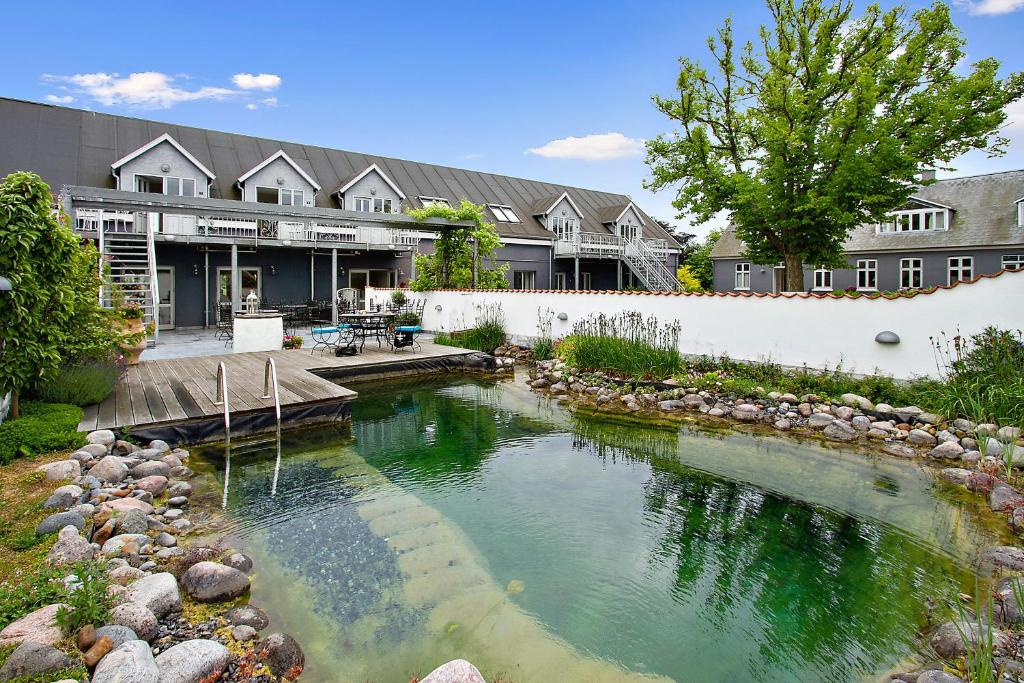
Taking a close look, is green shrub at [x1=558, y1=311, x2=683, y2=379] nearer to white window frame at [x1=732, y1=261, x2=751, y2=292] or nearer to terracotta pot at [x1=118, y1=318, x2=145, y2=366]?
terracotta pot at [x1=118, y1=318, x2=145, y2=366]

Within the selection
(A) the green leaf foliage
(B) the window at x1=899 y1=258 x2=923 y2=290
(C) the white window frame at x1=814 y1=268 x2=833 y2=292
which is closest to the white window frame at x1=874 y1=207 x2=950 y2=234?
(B) the window at x1=899 y1=258 x2=923 y2=290

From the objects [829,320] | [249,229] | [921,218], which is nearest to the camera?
[829,320]

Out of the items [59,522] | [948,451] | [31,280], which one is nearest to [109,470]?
[59,522]

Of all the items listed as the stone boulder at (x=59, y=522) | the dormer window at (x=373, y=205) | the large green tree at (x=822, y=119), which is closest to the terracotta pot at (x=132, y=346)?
the stone boulder at (x=59, y=522)

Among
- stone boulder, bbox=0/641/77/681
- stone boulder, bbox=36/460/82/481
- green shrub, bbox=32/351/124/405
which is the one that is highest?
green shrub, bbox=32/351/124/405

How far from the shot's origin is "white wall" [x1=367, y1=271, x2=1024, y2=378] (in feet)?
21.1

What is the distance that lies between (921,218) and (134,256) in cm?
2667

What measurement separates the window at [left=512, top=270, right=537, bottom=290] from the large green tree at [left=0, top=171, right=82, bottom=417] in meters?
17.7

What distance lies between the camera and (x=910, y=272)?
21281 mm

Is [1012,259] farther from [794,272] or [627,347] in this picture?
[627,347]

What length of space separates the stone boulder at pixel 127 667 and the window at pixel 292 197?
1766 cm

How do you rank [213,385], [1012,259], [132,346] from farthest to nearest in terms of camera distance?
[1012,259] → [132,346] → [213,385]

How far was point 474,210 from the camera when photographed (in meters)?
15.1

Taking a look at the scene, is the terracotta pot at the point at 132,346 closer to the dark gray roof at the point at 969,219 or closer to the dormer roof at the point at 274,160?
the dormer roof at the point at 274,160
